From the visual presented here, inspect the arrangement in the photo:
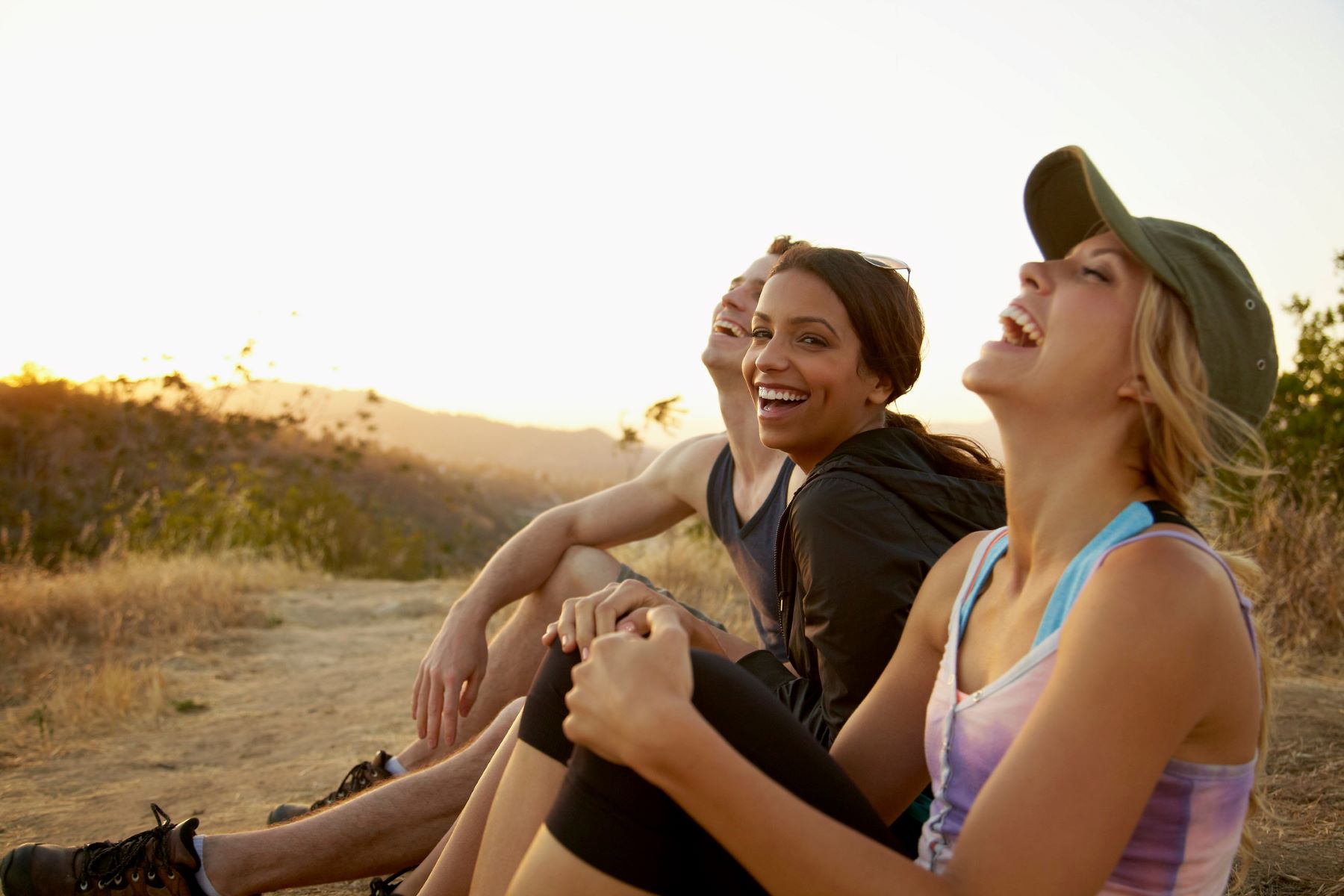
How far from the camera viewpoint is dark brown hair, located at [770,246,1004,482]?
2.42m

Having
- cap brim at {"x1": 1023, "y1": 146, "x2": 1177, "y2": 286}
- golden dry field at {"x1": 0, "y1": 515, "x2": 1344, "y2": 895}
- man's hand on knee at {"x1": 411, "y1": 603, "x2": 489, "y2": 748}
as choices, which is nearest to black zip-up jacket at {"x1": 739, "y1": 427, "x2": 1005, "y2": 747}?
cap brim at {"x1": 1023, "y1": 146, "x2": 1177, "y2": 286}

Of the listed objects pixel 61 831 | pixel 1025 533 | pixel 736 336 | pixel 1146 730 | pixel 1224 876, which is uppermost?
pixel 736 336

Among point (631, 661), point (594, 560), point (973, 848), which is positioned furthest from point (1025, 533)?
point (594, 560)

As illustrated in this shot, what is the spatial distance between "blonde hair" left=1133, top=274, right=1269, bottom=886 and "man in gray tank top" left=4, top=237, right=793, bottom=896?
4.53ft

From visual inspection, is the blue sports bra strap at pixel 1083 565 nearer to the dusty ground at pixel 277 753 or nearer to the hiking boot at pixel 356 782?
the dusty ground at pixel 277 753

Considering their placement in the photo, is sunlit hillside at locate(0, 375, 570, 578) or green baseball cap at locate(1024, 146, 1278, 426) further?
sunlit hillside at locate(0, 375, 570, 578)

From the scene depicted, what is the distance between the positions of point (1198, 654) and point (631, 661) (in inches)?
26.4

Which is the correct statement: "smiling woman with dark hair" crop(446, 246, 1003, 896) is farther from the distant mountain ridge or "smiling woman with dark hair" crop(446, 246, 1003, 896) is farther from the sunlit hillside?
the distant mountain ridge

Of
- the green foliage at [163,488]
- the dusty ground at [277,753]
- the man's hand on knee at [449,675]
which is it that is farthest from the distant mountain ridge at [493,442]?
the man's hand on knee at [449,675]

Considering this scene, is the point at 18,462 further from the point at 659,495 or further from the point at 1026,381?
the point at 1026,381

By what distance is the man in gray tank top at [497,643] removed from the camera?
7.51ft

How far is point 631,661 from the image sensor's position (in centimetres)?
133

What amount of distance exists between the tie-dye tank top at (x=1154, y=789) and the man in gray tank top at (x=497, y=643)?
1.25 meters

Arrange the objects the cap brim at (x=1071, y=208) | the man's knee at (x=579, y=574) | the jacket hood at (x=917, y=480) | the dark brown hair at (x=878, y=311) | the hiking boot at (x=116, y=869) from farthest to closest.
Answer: the man's knee at (x=579, y=574), the dark brown hair at (x=878, y=311), the hiking boot at (x=116, y=869), the jacket hood at (x=917, y=480), the cap brim at (x=1071, y=208)
